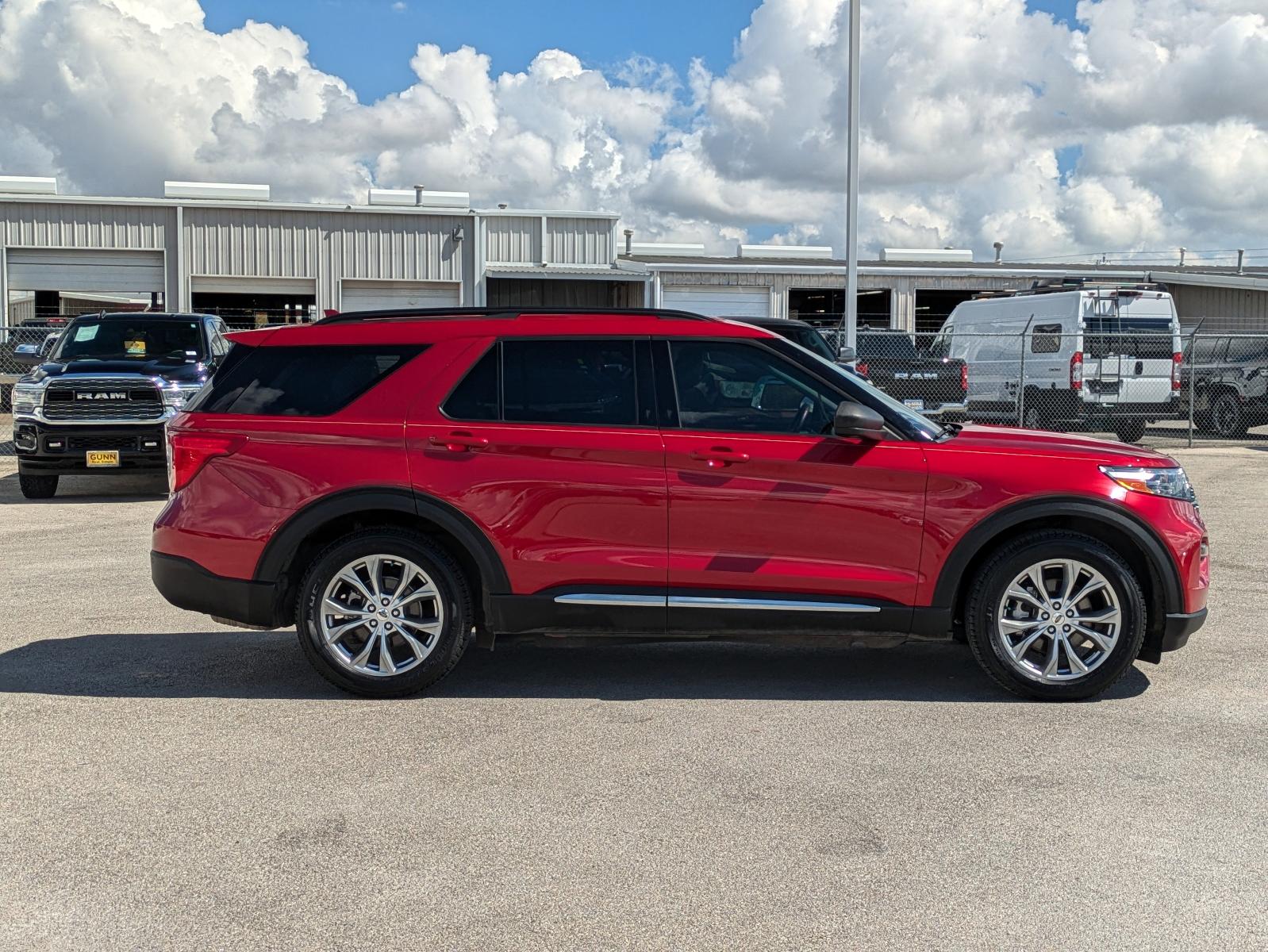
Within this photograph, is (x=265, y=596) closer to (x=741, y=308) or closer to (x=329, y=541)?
(x=329, y=541)

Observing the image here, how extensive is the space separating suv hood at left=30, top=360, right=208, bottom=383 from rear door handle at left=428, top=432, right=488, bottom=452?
348 inches

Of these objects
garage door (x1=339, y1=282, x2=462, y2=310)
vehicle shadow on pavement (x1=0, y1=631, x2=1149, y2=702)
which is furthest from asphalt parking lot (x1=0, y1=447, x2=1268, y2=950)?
garage door (x1=339, y1=282, x2=462, y2=310)

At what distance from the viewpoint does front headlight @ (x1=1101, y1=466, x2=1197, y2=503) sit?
5809mm

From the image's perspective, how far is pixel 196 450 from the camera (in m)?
6.02

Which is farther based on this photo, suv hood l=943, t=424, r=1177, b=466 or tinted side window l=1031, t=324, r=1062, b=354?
tinted side window l=1031, t=324, r=1062, b=354

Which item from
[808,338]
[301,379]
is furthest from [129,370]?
[301,379]

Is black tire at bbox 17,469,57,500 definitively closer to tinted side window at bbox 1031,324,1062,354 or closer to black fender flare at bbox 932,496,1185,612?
black fender flare at bbox 932,496,1185,612

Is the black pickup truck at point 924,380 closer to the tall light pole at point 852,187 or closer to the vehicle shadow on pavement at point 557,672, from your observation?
the tall light pole at point 852,187

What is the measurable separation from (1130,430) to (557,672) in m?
17.5

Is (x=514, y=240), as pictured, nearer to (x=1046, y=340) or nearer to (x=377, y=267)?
(x=377, y=267)

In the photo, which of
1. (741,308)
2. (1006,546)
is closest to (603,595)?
(1006,546)

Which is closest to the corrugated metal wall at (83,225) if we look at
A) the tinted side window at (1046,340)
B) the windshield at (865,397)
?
the tinted side window at (1046,340)

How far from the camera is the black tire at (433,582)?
19.3ft

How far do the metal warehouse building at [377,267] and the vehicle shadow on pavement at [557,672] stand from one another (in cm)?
2575
